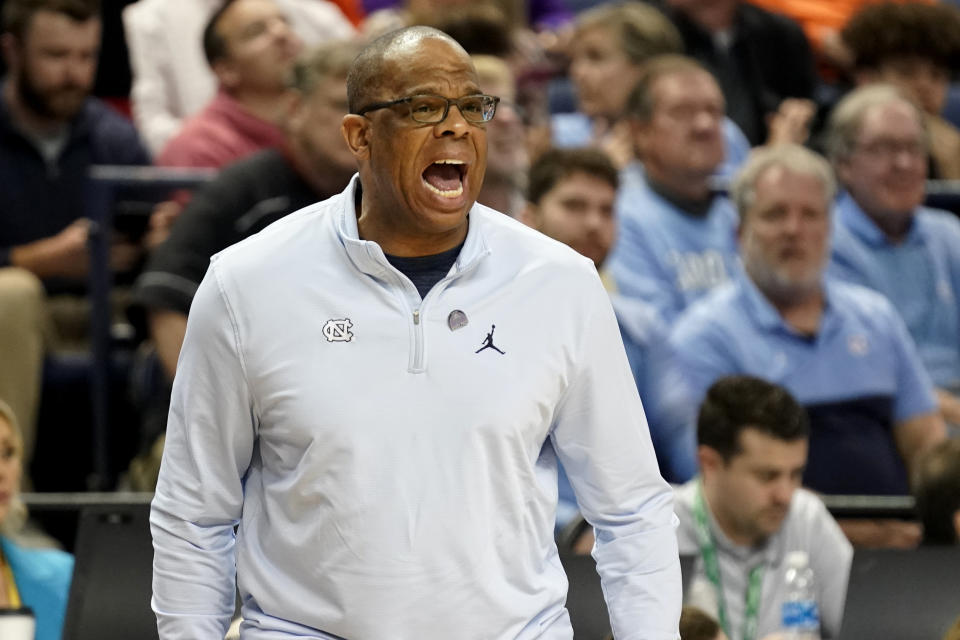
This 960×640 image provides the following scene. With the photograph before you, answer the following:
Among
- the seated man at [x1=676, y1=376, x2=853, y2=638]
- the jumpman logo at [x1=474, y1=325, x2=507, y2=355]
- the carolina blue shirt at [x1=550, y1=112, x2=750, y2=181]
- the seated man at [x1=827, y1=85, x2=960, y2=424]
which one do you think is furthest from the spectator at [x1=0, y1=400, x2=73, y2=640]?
the seated man at [x1=827, y1=85, x2=960, y2=424]

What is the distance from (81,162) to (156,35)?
70 centimetres

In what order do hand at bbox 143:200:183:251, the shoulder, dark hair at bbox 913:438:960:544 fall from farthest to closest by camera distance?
1. hand at bbox 143:200:183:251
2. the shoulder
3. dark hair at bbox 913:438:960:544

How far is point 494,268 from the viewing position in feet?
8.22

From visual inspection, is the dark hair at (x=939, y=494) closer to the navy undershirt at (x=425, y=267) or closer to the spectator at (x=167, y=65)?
the navy undershirt at (x=425, y=267)

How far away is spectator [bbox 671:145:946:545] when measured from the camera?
4.89 meters

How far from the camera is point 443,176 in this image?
246cm

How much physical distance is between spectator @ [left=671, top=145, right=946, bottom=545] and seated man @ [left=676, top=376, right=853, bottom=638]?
0.72 metres

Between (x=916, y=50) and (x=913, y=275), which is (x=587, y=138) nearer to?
(x=913, y=275)

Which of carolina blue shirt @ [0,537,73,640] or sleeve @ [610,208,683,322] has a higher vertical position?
sleeve @ [610,208,683,322]

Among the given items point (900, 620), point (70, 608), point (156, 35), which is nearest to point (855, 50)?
point (156, 35)

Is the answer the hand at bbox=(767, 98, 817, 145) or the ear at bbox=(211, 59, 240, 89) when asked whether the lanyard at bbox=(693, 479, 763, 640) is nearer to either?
the ear at bbox=(211, 59, 240, 89)

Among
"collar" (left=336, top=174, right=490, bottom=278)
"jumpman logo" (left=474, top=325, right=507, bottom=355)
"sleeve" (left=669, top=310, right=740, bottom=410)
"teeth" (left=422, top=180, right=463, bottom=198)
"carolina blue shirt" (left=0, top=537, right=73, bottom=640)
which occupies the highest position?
"teeth" (left=422, top=180, right=463, bottom=198)

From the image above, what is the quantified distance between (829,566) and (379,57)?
207 centimetres

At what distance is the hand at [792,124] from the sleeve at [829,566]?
94.0 inches
